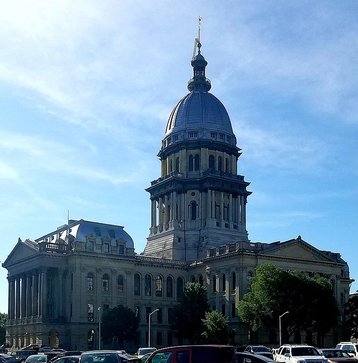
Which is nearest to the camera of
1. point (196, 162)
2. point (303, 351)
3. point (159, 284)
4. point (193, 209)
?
point (303, 351)

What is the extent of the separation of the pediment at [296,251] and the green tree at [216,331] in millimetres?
18613

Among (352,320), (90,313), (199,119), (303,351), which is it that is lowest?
(303,351)

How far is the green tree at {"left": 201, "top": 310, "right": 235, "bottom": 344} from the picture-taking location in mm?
95500

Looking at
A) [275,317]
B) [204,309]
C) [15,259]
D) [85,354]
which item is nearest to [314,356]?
[85,354]

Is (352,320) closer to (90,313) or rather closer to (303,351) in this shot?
(90,313)

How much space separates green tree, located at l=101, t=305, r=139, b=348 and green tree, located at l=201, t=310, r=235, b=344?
13131 millimetres


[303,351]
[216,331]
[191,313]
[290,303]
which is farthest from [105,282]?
[303,351]

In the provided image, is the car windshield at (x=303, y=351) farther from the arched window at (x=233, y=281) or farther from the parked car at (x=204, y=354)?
the arched window at (x=233, y=281)

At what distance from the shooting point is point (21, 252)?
12281 centimetres

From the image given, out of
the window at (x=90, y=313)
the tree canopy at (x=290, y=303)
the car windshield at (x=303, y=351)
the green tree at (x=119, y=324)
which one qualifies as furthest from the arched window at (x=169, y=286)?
the car windshield at (x=303, y=351)

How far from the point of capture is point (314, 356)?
48219 millimetres

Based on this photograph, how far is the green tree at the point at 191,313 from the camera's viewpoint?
4286 inches

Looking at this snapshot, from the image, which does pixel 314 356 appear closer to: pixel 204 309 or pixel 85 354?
pixel 85 354

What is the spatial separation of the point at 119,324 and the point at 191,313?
11.3 metres
